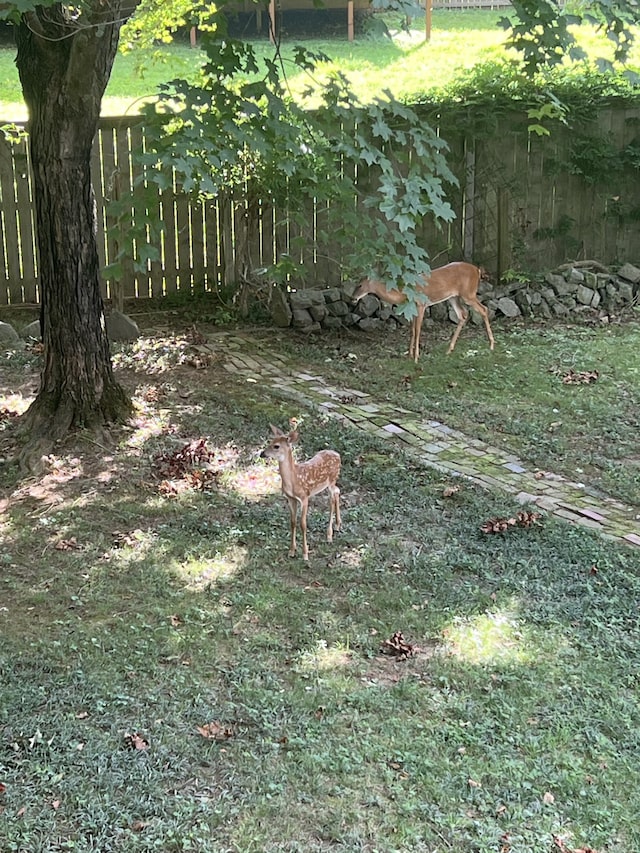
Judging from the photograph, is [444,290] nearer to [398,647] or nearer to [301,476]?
[301,476]

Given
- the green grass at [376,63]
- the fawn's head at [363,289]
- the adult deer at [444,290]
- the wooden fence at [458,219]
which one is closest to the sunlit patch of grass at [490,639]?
the adult deer at [444,290]

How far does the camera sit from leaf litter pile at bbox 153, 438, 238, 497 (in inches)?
211

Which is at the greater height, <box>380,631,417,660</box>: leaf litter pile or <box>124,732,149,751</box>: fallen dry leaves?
<box>380,631,417,660</box>: leaf litter pile

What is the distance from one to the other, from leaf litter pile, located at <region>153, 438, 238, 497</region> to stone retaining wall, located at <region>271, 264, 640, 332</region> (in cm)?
319

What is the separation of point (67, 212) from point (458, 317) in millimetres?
4245

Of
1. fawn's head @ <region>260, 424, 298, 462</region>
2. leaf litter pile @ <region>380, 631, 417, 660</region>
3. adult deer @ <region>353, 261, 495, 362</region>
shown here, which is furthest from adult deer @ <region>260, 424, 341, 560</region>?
adult deer @ <region>353, 261, 495, 362</region>

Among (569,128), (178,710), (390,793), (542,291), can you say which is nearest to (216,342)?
(542,291)

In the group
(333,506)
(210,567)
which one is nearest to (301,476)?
(333,506)

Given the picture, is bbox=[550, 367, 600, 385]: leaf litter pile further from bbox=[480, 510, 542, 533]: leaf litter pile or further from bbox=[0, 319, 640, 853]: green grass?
bbox=[480, 510, 542, 533]: leaf litter pile

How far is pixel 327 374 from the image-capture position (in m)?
7.71

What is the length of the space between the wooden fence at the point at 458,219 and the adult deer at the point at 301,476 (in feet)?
16.4

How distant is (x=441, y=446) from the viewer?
6.13 meters

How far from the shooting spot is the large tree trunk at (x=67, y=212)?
5.39 meters

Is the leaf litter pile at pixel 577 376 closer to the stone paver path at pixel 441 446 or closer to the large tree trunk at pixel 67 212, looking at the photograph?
the stone paver path at pixel 441 446
